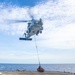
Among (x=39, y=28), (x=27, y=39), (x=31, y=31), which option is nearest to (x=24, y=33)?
(x=27, y=39)

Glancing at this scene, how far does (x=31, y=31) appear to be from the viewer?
162 ft

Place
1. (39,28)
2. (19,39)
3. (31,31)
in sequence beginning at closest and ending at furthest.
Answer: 1. (39,28)
2. (31,31)
3. (19,39)

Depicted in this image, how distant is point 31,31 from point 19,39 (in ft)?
17.9

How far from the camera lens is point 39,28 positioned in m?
46.3

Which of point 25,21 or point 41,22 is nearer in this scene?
point 41,22

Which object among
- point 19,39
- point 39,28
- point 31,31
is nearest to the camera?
point 39,28

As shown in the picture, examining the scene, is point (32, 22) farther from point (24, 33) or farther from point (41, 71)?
point (41, 71)

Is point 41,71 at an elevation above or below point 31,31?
below

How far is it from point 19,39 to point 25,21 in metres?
4.83

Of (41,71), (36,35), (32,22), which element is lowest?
(41,71)

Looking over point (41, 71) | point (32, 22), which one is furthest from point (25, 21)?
point (41, 71)

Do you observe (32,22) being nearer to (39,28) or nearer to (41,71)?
(39,28)

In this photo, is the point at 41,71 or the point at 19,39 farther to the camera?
the point at 19,39

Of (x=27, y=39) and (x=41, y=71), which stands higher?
(x=27, y=39)
